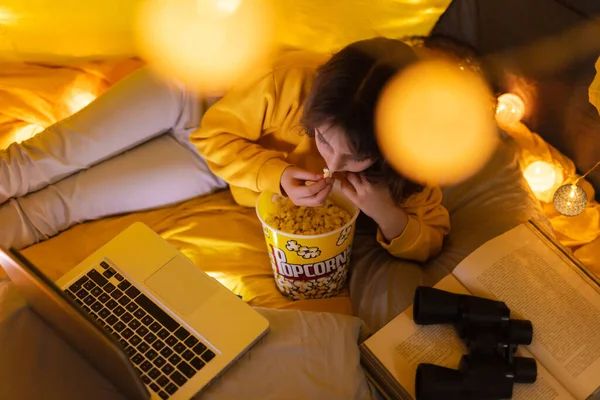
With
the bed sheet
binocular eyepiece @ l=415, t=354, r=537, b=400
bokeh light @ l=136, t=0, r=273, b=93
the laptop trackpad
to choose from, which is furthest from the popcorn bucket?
bokeh light @ l=136, t=0, r=273, b=93

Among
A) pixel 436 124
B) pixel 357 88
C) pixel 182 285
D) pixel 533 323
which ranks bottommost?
pixel 533 323

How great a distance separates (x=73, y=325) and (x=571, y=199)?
991 mm

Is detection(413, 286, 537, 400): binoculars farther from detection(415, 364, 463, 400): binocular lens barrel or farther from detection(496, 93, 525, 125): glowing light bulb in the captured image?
detection(496, 93, 525, 125): glowing light bulb

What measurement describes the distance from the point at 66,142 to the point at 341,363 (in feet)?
2.37

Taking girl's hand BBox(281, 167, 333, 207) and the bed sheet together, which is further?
the bed sheet

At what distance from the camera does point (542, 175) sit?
50.4 inches

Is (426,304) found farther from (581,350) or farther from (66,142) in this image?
(66,142)

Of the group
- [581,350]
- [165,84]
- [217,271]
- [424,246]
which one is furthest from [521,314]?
[165,84]

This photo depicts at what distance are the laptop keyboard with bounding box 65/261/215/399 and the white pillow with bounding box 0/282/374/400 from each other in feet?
0.17

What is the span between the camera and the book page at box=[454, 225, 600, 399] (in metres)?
0.84

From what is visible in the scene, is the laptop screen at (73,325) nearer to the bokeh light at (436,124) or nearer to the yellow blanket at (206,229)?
the yellow blanket at (206,229)

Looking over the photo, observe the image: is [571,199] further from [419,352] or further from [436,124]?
[419,352]

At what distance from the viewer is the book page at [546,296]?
84 cm

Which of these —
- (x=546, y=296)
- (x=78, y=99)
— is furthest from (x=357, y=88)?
(x=78, y=99)
